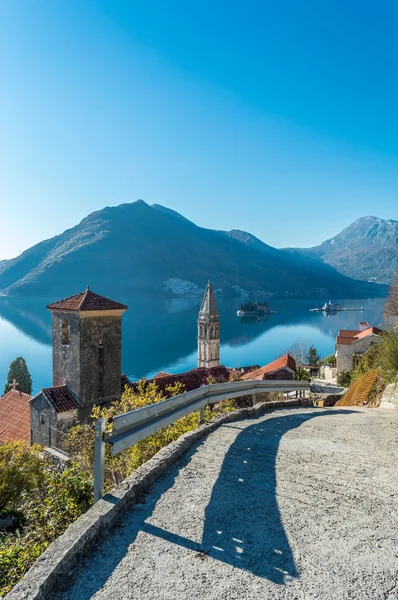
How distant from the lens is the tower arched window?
15.1 metres

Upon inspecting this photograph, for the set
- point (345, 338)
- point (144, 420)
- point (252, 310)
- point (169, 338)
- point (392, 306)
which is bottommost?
point (169, 338)

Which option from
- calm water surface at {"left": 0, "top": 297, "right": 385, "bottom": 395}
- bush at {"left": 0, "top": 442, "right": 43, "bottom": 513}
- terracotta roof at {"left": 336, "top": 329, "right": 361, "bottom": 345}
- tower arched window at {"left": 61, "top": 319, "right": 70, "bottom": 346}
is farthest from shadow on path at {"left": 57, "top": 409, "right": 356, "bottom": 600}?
calm water surface at {"left": 0, "top": 297, "right": 385, "bottom": 395}

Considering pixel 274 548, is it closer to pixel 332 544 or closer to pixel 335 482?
pixel 332 544

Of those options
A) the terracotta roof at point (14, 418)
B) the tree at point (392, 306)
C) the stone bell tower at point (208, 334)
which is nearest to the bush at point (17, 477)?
the terracotta roof at point (14, 418)

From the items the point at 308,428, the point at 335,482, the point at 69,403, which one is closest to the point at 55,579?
the point at 335,482

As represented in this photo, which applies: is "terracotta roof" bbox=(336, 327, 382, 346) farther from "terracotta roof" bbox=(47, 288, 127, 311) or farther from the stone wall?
the stone wall

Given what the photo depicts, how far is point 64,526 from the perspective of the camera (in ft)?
11.5

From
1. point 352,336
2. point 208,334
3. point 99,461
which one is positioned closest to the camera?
point 99,461

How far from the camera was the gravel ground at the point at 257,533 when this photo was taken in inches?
95.3

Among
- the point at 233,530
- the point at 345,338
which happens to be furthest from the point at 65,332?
the point at 345,338

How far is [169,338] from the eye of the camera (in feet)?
331

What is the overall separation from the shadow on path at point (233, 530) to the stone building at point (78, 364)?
36.0 ft

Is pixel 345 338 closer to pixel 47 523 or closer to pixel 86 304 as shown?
pixel 86 304

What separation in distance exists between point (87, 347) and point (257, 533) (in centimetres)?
1270
